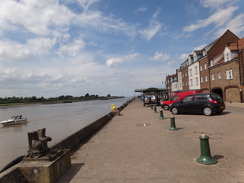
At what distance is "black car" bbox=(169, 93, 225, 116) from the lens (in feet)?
42.6

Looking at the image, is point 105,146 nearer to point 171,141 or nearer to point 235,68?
point 171,141

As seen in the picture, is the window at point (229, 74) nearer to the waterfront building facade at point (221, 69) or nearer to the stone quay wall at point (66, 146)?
the waterfront building facade at point (221, 69)

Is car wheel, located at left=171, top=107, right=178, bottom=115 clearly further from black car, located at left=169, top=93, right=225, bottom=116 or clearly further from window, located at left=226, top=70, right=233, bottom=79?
window, located at left=226, top=70, right=233, bottom=79

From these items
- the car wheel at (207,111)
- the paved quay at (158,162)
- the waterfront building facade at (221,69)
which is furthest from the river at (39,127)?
the waterfront building facade at (221,69)

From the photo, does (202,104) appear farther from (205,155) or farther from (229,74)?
(229,74)

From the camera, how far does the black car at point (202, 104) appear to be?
1299 cm

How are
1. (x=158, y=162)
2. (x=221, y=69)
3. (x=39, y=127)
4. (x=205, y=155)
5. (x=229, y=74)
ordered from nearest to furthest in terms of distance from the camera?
(x=205, y=155) → (x=158, y=162) → (x=39, y=127) → (x=229, y=74) → (x=221, y=69)

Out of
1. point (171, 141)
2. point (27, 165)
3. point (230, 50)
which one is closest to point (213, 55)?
point (230, 50)

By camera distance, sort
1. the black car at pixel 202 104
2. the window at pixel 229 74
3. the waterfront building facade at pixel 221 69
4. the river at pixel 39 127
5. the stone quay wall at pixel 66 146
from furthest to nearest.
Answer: the window at pixel 229 74, the waterfront building facade at pixel 221 69, the black car at pixel 202 104, the river at pixel 39 127, the stone quay wall at pixel 66 146

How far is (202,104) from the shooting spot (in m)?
13.5

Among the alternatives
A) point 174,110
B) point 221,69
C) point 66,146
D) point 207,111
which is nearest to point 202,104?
point 207,111

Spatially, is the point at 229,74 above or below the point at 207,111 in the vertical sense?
above

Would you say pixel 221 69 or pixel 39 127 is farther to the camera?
pixel 221 69

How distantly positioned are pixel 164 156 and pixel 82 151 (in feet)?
9.24
